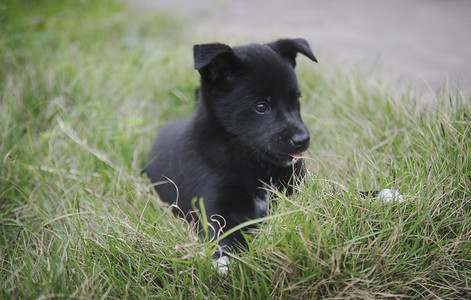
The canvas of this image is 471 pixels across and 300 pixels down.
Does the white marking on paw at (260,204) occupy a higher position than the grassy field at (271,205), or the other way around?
the grassy field at (271,205)

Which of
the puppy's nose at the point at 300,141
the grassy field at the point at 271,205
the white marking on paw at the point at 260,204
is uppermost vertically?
the puppy's nose at the point at 300,141

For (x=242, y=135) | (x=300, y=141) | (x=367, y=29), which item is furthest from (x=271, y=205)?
(x=367, y=29)

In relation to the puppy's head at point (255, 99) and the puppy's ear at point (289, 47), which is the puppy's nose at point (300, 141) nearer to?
the puppy's head at point (255, 99)

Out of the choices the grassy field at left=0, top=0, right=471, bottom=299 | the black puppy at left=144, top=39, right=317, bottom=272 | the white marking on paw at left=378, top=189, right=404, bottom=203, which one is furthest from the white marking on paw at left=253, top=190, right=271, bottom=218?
the white marking on paw at left=378, top=189, right=404, bottom=203

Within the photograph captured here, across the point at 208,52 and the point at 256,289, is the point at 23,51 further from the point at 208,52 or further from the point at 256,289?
the point at 256,289

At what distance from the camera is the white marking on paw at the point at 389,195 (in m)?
1.74

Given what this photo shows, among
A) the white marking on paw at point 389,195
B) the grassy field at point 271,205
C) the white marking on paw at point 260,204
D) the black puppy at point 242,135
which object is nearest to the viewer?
the grassy field at point 271,205

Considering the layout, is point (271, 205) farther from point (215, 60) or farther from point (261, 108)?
point (215, 60)

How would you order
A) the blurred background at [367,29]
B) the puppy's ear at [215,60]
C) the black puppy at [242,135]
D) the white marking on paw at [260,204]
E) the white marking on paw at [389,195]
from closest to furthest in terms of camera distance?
the white marking on paw at [389,195], the puppy's ear at [215,60], the black puppy at [242,135], the white marking on paw at [260,204], the blurred background at [367,29]

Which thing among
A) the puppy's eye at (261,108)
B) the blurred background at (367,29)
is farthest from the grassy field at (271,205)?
the blurred background at (367,29)

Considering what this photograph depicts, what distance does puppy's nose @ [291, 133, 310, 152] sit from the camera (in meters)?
2.13

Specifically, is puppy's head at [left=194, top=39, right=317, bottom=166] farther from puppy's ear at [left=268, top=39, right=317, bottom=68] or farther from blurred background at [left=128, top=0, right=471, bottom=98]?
blurred background at [left=128, top=0, right=471, bottom=98]

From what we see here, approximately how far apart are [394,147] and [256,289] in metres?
1.47

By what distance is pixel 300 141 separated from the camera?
84.0 inches
